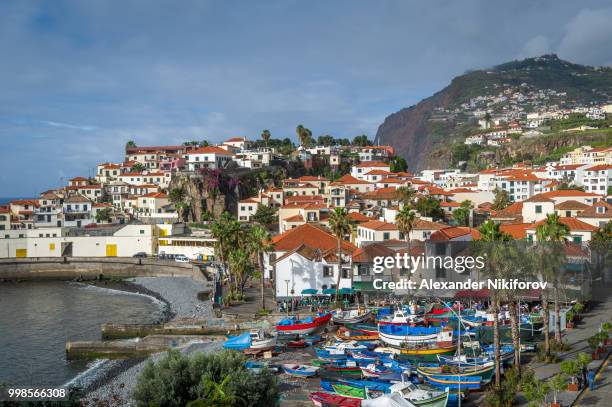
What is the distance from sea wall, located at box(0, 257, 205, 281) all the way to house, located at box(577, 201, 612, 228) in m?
51.4

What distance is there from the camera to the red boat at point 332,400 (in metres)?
26.9

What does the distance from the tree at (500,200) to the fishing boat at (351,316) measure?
57.6 metres

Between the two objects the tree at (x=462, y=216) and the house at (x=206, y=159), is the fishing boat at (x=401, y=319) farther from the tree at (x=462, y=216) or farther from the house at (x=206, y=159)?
the house at (x=206, y=159)

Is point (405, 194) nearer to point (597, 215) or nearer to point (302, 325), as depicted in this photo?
point (597, 215)

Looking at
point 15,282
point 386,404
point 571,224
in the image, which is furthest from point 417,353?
point 15,282

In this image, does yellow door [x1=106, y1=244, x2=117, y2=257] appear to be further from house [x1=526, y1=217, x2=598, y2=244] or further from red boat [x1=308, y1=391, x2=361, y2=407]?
red boat [x1=308, y1=391, x2=361, y2=407]

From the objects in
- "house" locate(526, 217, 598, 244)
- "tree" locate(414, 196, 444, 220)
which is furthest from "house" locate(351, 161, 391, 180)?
"house" locate(526, 217, 598, 244)

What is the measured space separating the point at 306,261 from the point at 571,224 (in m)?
30.3

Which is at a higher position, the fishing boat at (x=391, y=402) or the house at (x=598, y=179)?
the house at (x=598, y=179)

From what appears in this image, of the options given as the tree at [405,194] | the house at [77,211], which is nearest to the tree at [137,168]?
the house at [77,211]

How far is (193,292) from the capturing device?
213 ft

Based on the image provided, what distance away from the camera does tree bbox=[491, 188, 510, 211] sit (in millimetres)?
95188

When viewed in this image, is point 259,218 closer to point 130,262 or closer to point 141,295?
point 130,262

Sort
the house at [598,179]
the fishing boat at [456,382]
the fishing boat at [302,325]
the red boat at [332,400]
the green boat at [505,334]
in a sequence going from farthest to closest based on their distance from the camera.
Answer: the house at [598,179] → the fishing boat at [302,325] → the green boat at [505,334] → the fishing boat at [456,382] → the red boat at [332,400]
